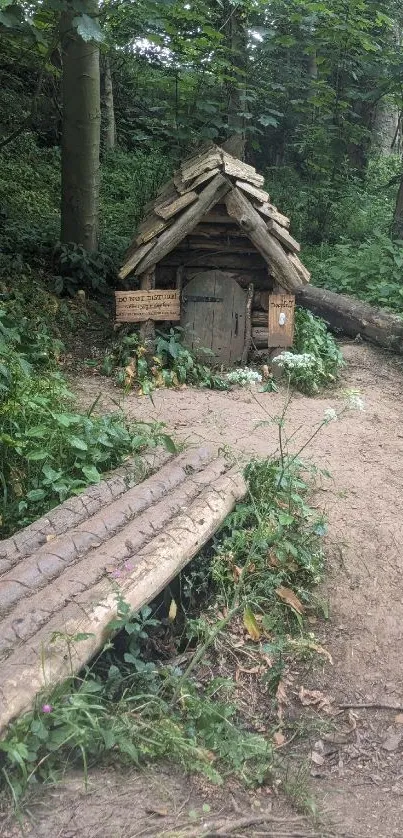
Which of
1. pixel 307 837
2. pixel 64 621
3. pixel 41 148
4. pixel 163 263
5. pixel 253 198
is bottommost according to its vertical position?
pixel 307 837

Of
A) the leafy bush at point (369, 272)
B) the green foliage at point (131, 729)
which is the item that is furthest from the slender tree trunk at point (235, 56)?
the green foliage at point (131, 729)

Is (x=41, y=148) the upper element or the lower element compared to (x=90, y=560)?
upper

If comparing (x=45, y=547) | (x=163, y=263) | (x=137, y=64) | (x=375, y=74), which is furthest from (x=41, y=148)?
(x=45, y=547)

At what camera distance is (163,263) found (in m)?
7.79

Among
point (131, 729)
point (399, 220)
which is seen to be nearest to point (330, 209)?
point (399, 220)

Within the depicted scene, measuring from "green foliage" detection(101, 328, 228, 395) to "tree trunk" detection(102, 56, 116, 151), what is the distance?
9386 mm

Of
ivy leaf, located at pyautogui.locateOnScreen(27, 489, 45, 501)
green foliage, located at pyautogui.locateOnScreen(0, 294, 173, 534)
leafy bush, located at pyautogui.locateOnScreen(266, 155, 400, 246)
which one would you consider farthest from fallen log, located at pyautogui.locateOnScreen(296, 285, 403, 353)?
ivy leaf, located at pyautogui.locateOnScreen(27, 489, 45, 501)

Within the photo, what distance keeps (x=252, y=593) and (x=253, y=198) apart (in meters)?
4.70

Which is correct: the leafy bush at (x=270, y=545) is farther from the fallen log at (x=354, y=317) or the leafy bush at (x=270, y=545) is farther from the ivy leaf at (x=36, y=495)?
the fallen log at (x=354, y=317)

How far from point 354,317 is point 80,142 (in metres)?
4.21

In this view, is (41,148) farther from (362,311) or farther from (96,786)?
(96,786)

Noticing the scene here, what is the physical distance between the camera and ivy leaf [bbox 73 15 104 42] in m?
4.05

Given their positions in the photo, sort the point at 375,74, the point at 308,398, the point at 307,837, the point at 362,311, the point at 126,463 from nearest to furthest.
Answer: the point at 307,837 → the point at 126,463 → the point at 308,398 → the point at 362,311 → the point at 375,74

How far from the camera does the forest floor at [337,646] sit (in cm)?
264
